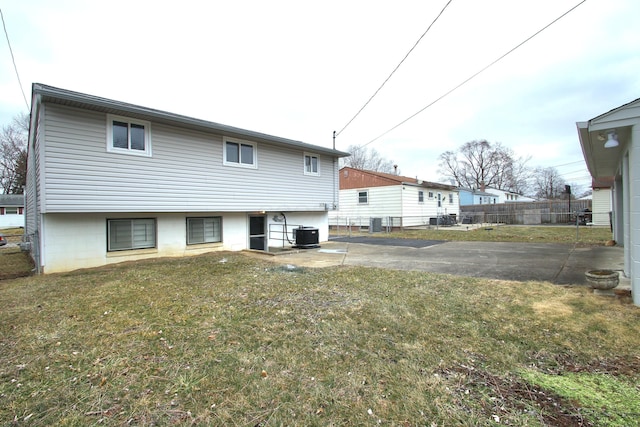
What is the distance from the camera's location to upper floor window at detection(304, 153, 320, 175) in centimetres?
1307

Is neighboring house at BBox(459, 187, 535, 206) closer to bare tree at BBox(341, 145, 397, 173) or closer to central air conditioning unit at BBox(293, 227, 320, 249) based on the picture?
bare tree at BBox(341, 145, 397, 173)

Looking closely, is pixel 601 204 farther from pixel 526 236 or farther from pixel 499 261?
pixel 499 261

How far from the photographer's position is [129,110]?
773 centimetres

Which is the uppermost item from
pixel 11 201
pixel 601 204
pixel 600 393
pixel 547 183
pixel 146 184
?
pixel 547 183

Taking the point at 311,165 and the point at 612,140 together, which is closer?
the point at 612,140

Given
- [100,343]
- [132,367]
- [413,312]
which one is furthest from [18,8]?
[413,312]

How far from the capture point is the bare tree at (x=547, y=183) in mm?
56406

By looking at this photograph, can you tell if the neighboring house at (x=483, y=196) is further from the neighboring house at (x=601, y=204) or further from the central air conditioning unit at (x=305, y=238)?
the central air conditioning unit at (x=305, y=238)

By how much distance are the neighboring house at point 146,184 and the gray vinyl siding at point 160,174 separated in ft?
0.08

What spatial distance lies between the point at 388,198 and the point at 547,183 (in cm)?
5522

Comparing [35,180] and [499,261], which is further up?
[35,180]

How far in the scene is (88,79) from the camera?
1423 cm

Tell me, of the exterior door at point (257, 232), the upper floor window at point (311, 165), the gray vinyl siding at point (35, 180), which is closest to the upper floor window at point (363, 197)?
the upper floor window at point (311, 165)

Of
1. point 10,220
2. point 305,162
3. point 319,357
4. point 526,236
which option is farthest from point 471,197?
point 10,220
